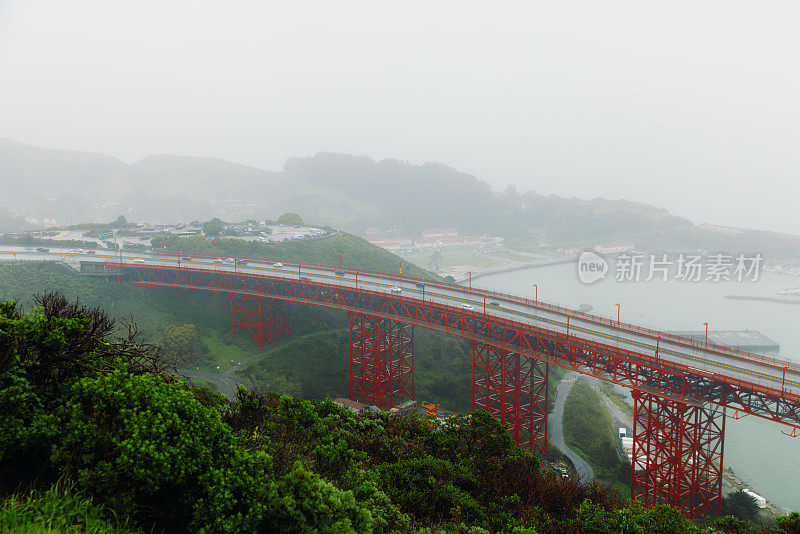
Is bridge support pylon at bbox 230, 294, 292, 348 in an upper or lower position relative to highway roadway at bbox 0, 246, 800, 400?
lower

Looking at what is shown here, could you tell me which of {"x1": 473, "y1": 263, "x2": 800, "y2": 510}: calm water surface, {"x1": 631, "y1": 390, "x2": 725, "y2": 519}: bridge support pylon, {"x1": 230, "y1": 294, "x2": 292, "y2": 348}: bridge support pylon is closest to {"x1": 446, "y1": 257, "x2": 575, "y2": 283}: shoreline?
{"x1": 473, "y1": 263, "x2": 800, "y2": 510}: calm water surface

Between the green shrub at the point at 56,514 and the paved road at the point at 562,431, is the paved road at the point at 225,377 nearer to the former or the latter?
the paved road at the point at 562,431

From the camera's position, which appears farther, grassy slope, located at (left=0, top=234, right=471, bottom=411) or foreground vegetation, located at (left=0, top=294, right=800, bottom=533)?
grassy slope, located at (left=0, top=234, right=471, bottom=411)

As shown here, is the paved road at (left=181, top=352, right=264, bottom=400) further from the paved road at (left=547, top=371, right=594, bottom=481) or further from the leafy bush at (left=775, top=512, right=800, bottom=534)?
the leafy bush at (left=775, top=512, right=800, bottom=534)

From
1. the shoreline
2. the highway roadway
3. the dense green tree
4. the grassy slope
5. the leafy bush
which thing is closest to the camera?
the leafy bush

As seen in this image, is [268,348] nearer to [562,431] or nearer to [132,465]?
[562,431]

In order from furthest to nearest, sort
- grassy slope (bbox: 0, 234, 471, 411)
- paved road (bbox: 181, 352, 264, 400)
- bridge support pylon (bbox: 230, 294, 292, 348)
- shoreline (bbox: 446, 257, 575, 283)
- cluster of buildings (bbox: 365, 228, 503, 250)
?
1. cluster of buildings (bbox: 365, 228, 503, 250)
2. shoreline (bbox: 446, 257, 575, 283)
3. bridge support pylon (bbox: 230, 294, 292, 348)
4. grassy slope (bbox: 0, 234, 471, 411)
5. paved road (bbox: 181, 352, 264, 400)

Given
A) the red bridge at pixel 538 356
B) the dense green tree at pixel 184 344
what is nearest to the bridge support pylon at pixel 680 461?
the red bridge at pixel 538 356
